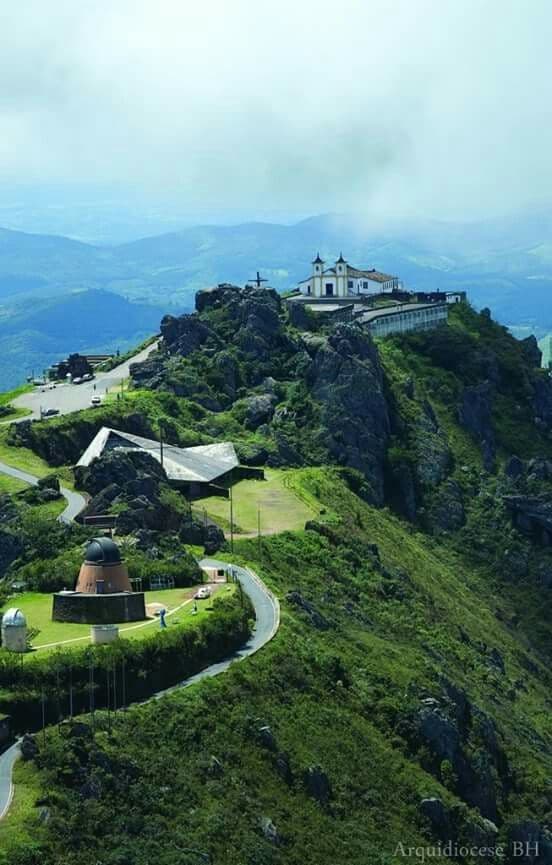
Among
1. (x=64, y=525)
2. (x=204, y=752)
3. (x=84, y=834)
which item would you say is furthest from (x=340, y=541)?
(x=84, y=834)

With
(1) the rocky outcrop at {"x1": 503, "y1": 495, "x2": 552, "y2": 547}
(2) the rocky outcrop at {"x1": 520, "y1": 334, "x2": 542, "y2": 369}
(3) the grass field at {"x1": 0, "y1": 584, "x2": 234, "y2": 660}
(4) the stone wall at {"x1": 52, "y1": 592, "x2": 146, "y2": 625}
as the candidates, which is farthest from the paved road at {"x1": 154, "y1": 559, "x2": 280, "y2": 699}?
(2) the rocky outcrop at {"x1": 520, "y1": 334, "x2": 542, "y2": 369}

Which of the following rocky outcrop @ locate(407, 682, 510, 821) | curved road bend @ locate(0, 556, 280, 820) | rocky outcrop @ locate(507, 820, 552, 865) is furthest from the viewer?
rocky outcrop @ locate(407, 682, 510, 821)

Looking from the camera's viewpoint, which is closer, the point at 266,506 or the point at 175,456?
the point at 266,506

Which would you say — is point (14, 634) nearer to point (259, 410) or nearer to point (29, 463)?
point (29, 463)

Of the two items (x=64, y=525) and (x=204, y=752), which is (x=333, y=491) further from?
(x=204, y=752)

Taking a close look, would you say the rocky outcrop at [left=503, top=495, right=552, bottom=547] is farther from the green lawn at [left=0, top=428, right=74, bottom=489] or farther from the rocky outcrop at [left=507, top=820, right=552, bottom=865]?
the rocky outcrop at [left=507, top=820, right=552, bottom=865]

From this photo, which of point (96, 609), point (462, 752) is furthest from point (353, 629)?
point (96, 609)

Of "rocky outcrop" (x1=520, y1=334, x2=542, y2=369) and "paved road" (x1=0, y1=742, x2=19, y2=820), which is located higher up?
"rocky outcrop" (x1=520, y1=334, x2=542, y2=369)
